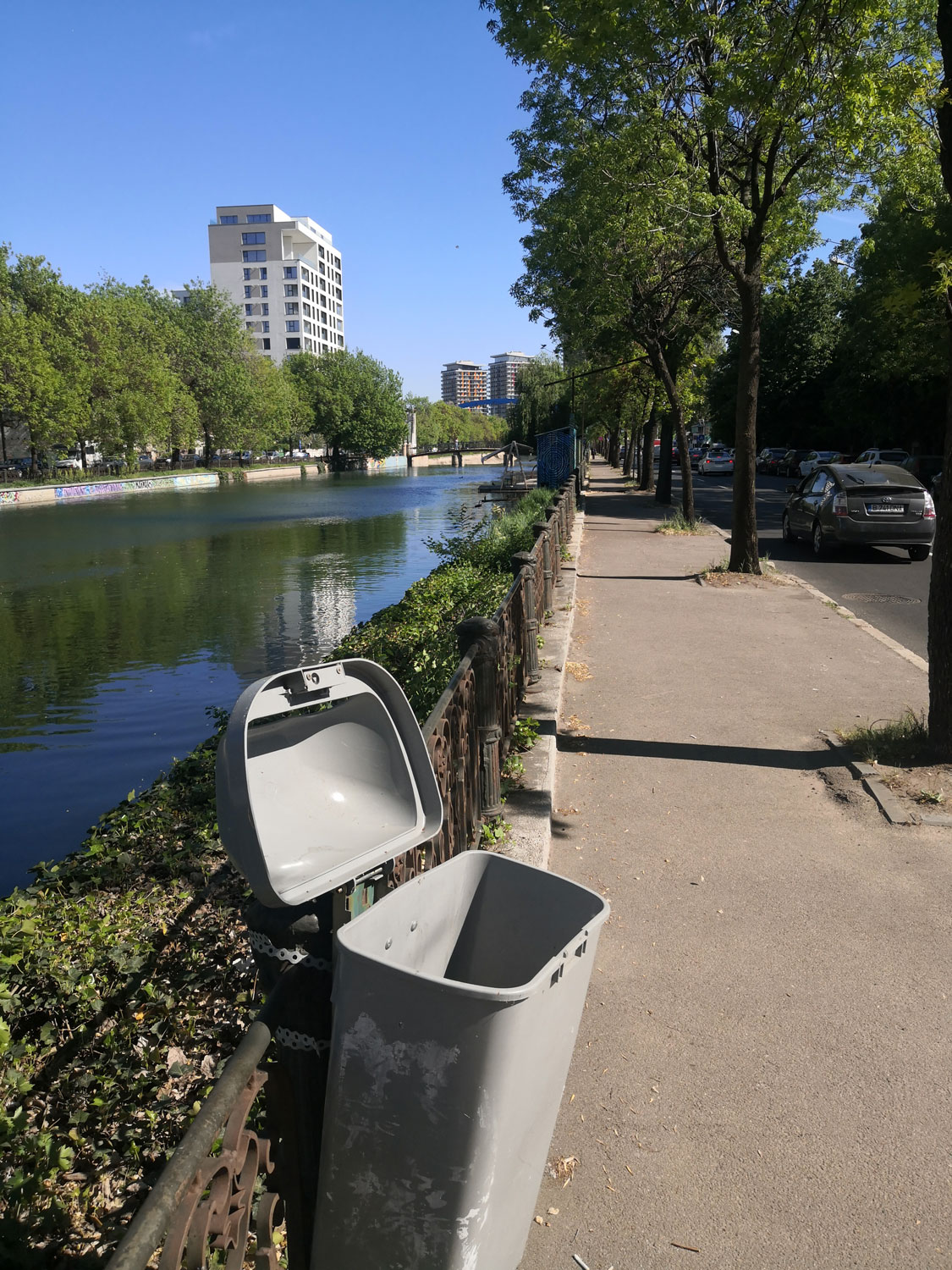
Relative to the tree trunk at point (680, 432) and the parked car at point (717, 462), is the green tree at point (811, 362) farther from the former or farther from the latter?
the tree trunk at point (680, 432)

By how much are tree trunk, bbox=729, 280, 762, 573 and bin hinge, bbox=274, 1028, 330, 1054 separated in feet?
39.9

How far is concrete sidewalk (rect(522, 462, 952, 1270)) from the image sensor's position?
255cm

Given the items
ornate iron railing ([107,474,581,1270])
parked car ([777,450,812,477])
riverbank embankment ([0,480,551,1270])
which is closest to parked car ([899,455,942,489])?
parked car ([777,450,812,477])

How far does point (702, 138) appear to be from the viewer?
13.1 meters

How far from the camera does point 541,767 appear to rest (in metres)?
5.72

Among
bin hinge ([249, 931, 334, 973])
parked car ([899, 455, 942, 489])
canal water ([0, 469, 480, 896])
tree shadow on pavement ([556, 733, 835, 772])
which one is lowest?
canal water ([0, 469, 480, 896])

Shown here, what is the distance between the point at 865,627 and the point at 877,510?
6333 mm

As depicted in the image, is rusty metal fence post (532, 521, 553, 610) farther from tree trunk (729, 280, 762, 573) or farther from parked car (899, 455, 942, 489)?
parked car (899, 455, 942, 489)

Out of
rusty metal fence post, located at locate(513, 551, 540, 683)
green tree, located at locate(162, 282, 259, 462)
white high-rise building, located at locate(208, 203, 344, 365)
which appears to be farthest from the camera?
white high-rise building, located at locate(208, 203, 344, 365)

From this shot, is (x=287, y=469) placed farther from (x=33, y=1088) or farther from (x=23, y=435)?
(x=33, y=1088)

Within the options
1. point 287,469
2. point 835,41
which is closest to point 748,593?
point 835,41

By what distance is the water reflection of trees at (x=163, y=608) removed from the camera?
1458 centimetres

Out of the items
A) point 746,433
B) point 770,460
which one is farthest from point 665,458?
point 770,460

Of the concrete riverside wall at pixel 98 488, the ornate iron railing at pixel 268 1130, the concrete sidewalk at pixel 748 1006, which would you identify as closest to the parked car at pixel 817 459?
the concrete sidewalk at pixel 748 1006
